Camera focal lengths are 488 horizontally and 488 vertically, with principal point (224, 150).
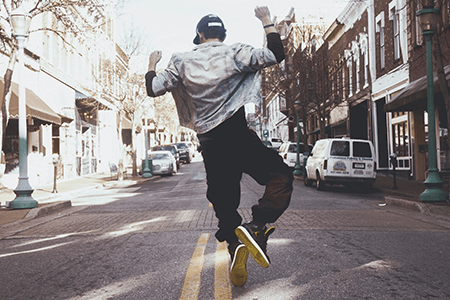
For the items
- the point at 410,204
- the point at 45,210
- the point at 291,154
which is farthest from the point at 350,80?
the point at 45,210

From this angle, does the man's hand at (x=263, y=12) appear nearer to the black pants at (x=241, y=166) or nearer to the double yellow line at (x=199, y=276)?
the black pants at (x=241, y=166)

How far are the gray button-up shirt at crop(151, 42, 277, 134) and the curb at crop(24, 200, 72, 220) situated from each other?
6.40 metres

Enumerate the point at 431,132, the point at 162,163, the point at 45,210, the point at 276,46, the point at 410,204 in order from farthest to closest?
the point at 162,163 → the point at 431,132 → the point at 45,210 → the point at 410,204 → the point at 276,46

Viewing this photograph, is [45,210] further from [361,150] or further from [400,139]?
[400,139]

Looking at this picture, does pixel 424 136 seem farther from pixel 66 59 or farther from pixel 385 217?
pixel 66 59

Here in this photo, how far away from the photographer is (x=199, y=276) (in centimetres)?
395

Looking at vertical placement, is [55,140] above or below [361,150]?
above

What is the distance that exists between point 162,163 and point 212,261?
2251 cm

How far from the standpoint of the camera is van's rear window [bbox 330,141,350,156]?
15.5 metres

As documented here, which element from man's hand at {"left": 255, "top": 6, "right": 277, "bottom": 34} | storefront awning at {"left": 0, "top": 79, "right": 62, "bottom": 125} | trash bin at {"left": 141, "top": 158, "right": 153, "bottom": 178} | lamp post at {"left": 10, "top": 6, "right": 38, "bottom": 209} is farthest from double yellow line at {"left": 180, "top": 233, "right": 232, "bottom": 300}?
trash bin at {"left": 141, "top": 158, "right": 153, "bottom": 178}

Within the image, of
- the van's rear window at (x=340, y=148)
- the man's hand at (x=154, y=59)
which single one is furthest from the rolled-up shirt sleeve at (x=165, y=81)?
the van's rear window at (x=340, y=148)

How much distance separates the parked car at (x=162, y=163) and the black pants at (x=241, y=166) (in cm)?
2311

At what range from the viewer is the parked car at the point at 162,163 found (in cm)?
2661

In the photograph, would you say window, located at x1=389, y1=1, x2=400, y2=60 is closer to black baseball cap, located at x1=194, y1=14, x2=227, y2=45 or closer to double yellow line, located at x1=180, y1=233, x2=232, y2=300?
double yellow line, located at x1=180, y1=233, x2=232, y2=300
